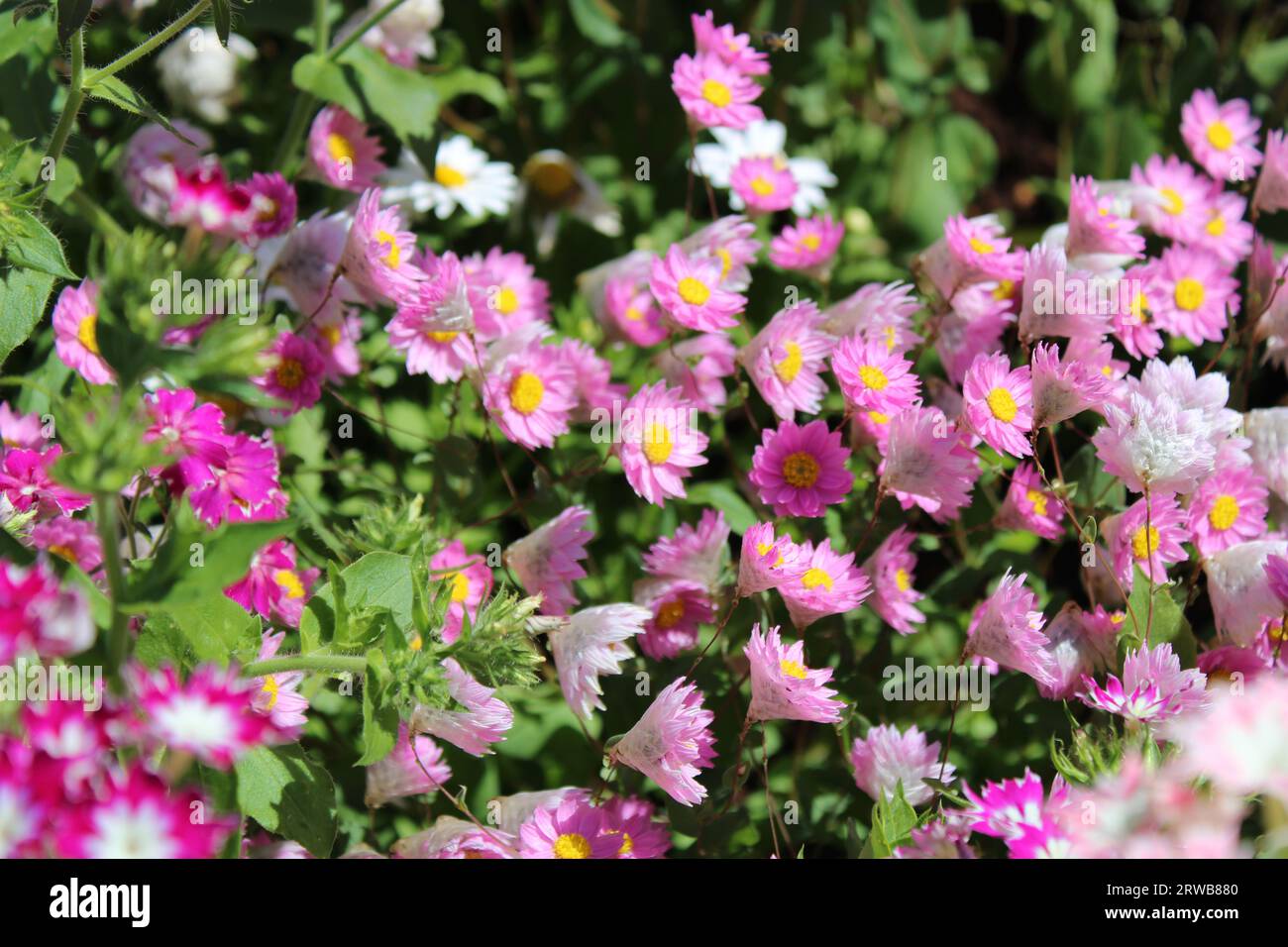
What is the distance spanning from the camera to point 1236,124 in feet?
7.00

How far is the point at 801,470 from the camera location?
167cm

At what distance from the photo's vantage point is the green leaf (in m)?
1.38

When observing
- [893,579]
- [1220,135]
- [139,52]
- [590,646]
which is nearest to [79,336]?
[139,52]

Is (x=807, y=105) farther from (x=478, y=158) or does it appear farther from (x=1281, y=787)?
(x=1281, y=787)

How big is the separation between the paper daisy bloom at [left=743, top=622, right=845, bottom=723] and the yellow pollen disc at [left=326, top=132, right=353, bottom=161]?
3.43ft

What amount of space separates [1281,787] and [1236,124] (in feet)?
5.22

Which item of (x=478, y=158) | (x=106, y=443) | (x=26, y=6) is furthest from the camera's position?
(x=478, y=158)

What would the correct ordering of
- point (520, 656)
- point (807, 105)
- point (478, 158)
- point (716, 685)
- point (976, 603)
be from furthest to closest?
point (807, 105)
point (478, 158)
point (976, 603)
point (716, 685)
point (520, 656)

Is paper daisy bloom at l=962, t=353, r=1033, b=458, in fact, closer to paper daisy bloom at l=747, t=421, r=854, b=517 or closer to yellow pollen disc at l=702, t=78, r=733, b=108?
paper daisy bloom at l=747, t=421, r=854, b=517

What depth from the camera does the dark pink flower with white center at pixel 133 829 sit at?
3.07ft

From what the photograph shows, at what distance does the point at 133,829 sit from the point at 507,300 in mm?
1190

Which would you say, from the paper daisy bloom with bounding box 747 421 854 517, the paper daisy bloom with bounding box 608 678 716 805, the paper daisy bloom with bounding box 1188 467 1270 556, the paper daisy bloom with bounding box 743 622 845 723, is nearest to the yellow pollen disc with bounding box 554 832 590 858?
the paper daisy bloom with bounding box 608 678 716 805

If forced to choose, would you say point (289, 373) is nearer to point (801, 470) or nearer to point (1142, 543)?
point (801, 470)

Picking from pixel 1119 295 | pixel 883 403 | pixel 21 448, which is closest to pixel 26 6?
pixel 21 448
